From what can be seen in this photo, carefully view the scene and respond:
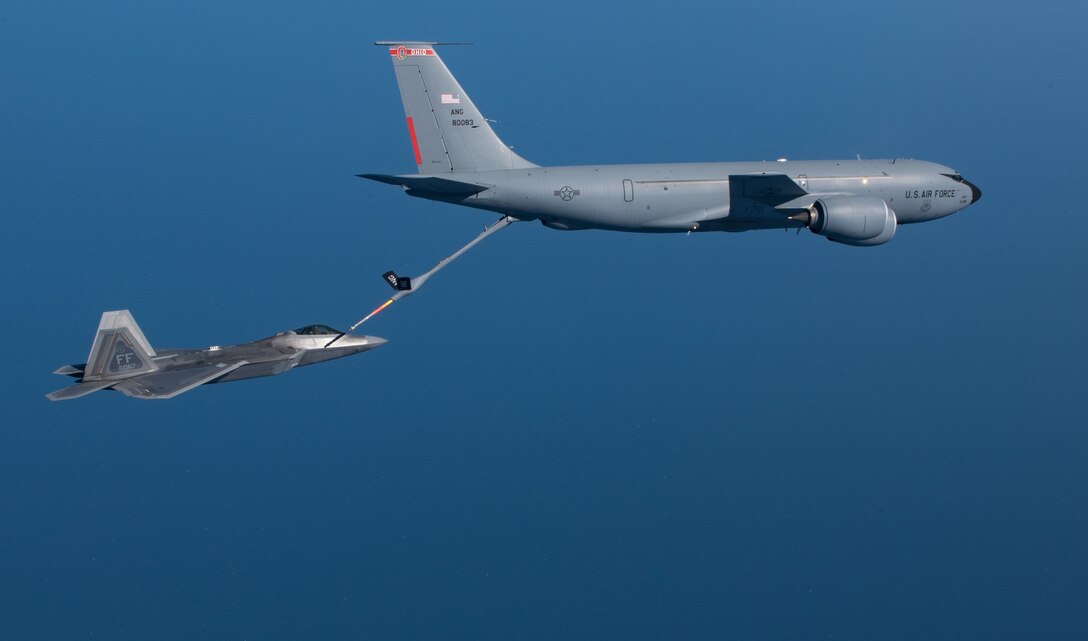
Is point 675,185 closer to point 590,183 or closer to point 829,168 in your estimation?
point 590,183

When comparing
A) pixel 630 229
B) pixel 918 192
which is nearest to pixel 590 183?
pixel 630 229

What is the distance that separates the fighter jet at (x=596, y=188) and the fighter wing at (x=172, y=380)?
8.79 meters

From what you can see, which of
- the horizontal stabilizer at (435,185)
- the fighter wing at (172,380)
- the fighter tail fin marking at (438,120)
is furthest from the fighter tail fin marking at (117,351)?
the fighter tail fin marking at (438,120)

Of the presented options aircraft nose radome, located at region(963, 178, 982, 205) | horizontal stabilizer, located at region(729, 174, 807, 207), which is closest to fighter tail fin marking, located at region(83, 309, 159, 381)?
horizontal stabilizer, located at region(729, 174, 807, 207)

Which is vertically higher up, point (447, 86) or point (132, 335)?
point (447, 86)

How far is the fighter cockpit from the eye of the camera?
41844 mm

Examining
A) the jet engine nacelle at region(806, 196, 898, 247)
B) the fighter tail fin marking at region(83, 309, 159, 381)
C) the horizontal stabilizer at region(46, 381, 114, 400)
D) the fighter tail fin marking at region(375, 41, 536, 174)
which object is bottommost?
the horizontal stabilizer at region(46, 381, 114, 400)

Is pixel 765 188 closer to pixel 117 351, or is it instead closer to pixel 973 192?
pixel 973 192

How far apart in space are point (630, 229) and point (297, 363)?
12.7 m

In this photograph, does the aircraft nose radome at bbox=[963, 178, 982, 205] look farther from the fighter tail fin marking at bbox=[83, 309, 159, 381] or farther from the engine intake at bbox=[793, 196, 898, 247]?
the fighter tail fin marking at bbox=[83, 309, 159, 381]

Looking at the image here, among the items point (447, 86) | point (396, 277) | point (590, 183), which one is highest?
point (447, 86)

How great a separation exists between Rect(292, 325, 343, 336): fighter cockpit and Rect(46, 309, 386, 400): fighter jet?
1.4 inches

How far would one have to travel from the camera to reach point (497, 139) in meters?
43.0

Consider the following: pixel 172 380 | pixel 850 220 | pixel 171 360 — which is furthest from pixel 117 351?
pixel 850 220
